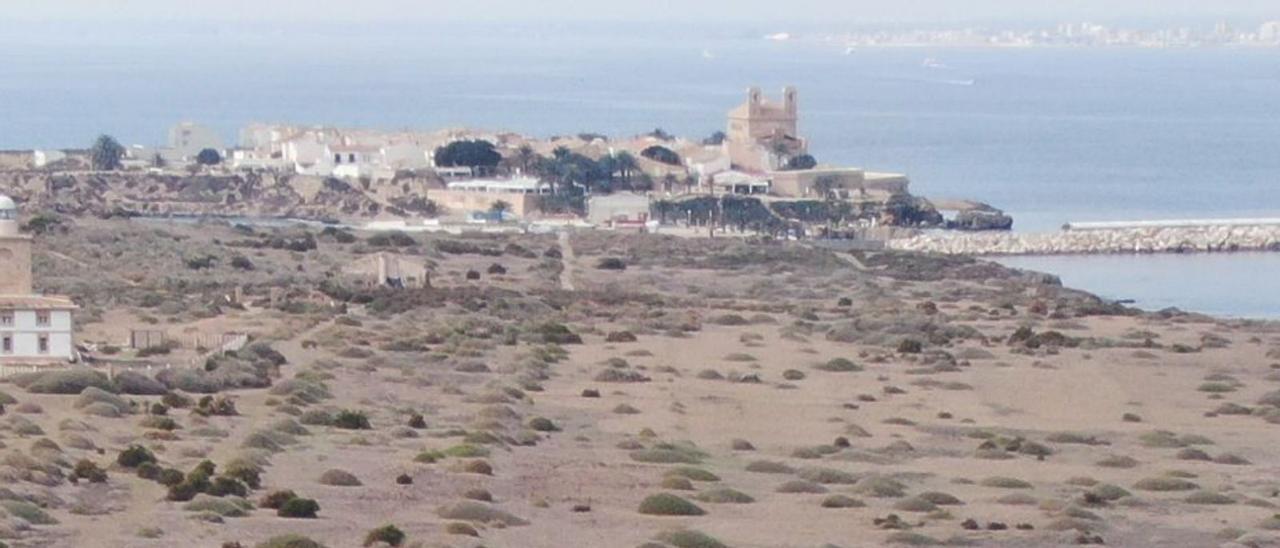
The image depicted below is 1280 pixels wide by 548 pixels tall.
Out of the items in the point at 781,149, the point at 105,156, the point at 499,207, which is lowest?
the point at 499,207

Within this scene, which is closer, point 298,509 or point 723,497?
point 298,509

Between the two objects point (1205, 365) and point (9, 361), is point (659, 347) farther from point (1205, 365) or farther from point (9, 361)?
point (9, 361)

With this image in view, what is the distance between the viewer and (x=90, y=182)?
3597 inches

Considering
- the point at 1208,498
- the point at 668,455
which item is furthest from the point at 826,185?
the point at 1208,498

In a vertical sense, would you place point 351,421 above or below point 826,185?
below

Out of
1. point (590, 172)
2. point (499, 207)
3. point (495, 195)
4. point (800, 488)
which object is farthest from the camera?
point (590, 172)

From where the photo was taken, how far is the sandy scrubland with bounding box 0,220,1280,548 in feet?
85.1

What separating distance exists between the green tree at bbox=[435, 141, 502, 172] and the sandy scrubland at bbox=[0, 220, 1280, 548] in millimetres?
32728

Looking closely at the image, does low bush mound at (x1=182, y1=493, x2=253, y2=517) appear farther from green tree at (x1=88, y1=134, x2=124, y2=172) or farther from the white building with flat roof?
green tree at (x1=88, y1=134, x2=124, y2=172)

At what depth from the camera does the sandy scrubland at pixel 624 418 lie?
25953 mm

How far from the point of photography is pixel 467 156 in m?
95.3

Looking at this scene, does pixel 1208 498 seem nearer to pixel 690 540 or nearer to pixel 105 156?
pixel 690 540

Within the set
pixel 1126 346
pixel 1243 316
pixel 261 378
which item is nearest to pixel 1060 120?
pixel 1243 316

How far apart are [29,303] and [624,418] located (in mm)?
7494
